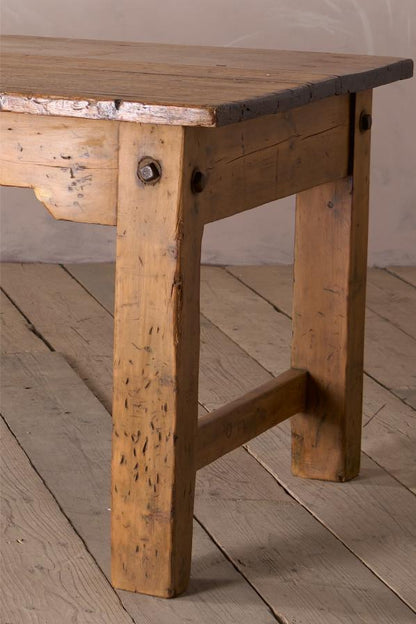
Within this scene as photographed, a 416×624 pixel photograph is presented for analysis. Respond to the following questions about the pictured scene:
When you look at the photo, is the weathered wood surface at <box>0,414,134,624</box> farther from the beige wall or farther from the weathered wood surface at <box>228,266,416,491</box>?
the beige wall

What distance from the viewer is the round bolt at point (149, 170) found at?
4.66ft

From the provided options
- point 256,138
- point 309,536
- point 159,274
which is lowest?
point 309,536

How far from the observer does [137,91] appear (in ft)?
4.87

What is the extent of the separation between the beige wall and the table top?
1.13 m

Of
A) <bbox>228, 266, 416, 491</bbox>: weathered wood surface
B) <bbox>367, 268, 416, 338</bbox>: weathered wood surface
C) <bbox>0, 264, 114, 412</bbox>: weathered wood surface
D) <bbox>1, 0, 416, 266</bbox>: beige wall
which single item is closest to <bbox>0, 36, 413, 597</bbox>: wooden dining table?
<bbox>228, 266, 416, 491</bbox>: weathered wood surface

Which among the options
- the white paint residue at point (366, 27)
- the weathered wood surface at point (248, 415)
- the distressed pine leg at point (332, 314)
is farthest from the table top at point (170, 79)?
the white paint residue at point (366, 27)

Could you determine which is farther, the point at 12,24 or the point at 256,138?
the point at 12,24

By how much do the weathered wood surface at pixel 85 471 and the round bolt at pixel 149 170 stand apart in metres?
0.56

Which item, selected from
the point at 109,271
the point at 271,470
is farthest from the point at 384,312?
the point at 271,470

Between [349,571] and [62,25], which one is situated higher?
[62,25]

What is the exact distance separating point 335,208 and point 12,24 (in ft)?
5.76

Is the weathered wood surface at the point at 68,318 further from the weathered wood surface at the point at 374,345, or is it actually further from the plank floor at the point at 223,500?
the weathered wood surface at the point at 374,345

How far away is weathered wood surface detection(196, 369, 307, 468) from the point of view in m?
1.66

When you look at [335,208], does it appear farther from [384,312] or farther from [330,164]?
[384,312]
